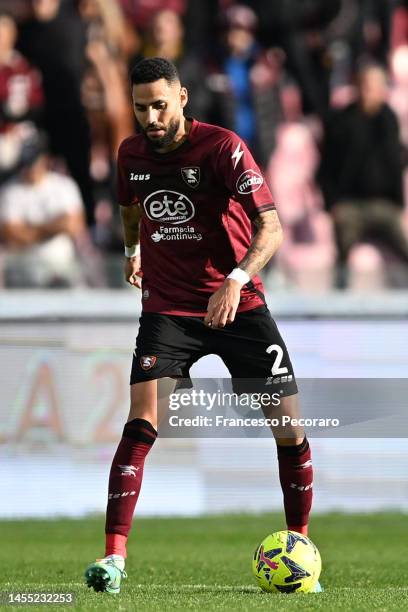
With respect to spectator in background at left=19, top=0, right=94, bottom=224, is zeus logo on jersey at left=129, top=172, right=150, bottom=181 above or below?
below

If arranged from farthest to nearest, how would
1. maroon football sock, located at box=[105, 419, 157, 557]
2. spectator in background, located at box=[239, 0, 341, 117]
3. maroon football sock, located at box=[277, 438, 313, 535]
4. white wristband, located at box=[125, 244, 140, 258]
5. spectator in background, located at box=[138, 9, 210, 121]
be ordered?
spectator in background, located at box=[239, 0, 341, 117], spectator in background, located at box=[138, 9, 210, 121], white wristband, located at box=[125, 244, 140, 258], maroon football sock, located at box=[277, 438, 313, 535], maroon football sock, located at box=[105, 419, 157, 557]

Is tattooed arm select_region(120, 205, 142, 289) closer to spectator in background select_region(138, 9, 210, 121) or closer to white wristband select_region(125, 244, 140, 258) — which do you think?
white wristband select_region(125, 244, 140, 258)

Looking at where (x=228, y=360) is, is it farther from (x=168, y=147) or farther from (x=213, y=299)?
(x=168, y=147)

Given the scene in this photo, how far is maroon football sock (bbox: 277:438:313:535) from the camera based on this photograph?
21.8ft

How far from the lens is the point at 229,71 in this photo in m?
12.7

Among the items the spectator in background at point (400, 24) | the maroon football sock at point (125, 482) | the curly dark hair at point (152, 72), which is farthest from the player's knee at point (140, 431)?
the spectator in background at point (400, 24)

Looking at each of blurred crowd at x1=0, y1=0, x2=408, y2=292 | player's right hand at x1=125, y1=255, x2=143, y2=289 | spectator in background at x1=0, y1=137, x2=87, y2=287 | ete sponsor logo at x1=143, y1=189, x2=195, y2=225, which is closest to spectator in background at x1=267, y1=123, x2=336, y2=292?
blurred crowd at x1=0, y1=0, x2=408, y2=292

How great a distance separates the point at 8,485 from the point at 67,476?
49 centimetres

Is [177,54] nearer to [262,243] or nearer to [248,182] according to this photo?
[248,182]

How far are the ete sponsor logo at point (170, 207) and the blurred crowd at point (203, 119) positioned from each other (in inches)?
195

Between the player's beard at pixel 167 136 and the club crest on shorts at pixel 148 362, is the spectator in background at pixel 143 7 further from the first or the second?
the club crest on shorts at pixel 148 362

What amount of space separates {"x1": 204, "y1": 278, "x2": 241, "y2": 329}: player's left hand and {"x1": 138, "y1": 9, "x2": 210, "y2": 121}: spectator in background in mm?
6241

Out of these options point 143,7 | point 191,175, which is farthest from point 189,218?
point 143,7

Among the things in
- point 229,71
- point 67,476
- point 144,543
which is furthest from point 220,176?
point 229,71
